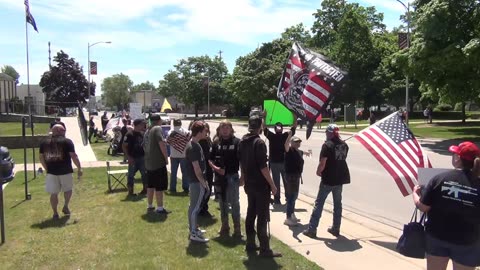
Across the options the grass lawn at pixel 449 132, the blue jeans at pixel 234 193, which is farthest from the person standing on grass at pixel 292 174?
the grass lawn at pixel 449 132

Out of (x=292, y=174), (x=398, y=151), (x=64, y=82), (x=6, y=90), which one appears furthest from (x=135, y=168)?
(x=64, y=82)

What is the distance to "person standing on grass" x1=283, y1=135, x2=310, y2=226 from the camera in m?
8.30

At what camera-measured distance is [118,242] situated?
733cm

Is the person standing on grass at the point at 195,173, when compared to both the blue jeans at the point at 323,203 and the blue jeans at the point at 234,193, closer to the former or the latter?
the blue jeans at the point at 234,193

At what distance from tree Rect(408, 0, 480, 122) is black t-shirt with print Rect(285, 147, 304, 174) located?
18556mm

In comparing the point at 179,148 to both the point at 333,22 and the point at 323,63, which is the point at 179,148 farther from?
the point at 333,22

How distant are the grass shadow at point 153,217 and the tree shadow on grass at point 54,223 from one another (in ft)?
4.13

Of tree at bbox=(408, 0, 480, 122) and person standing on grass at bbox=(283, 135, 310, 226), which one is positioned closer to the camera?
person standing on grass at bbox=(283, 135, 310, 226)

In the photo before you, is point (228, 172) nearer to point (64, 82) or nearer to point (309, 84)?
point (309, 84)

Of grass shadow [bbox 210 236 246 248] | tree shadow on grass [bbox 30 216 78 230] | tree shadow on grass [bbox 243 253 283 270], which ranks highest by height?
tree shadow on grass [bbox 243 253 283 270]

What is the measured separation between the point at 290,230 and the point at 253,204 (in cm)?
172

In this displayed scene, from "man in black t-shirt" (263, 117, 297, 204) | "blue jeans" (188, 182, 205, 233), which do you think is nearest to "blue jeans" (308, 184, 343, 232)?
"blue jeans" (188, 182, 205, 233)

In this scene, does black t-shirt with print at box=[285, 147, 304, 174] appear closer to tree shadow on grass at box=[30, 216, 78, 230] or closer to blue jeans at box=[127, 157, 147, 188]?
tree shadow on grass at box=[30, 216, 78, 230]

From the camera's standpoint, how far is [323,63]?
26.6 ft
